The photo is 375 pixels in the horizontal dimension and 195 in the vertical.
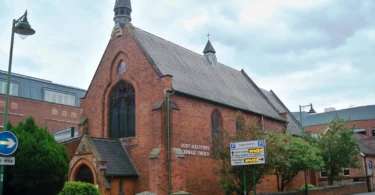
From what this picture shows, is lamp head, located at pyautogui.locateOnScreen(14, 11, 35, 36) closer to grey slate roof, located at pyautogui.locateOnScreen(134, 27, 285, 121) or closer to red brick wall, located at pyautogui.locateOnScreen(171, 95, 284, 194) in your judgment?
red brick wall, located at pyautogui.locateOnScreen(171, 95, 284, 194)

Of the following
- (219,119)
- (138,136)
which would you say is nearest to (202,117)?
(219,119)

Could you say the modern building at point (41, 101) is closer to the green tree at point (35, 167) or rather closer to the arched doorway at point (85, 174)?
the arched doorway at point (85, 174)

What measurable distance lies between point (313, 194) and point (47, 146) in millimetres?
22009

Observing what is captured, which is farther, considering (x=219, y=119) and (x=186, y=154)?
(x=219, y=119)

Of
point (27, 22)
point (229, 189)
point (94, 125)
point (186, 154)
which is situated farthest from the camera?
point (94, 125)

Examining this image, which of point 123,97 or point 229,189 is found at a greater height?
point 123,97

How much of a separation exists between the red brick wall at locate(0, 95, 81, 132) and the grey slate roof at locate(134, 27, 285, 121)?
24.1 meters

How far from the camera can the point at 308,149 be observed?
2833 cm

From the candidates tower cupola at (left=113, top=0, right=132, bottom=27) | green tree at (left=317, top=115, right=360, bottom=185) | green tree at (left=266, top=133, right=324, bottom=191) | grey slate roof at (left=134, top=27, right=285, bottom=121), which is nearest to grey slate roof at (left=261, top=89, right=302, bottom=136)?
grey slate roof at (left=134, top=27, right=285, bottom=121)

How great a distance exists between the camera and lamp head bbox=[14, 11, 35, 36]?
14.6 m

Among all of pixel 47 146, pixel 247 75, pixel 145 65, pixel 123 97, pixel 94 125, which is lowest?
pixel 47 146

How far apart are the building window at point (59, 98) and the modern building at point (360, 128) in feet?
112

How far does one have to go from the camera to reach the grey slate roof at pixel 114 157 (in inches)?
960

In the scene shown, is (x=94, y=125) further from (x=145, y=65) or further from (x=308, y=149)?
(x=308, y=149)
